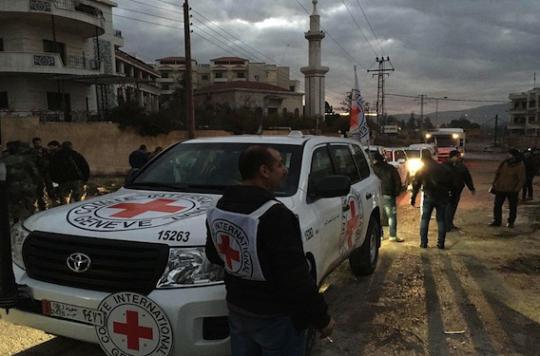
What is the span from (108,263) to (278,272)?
1284 mm

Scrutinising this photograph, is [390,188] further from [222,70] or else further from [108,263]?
[222,70]

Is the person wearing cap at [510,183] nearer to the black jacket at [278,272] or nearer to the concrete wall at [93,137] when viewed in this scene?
the black jacket at [278,272]

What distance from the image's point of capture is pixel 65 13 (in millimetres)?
28484

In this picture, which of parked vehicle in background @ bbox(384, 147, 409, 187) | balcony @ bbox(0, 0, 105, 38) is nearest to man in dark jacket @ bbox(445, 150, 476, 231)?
parked vehicle in background @ bbox(384, 147, 409, 187)

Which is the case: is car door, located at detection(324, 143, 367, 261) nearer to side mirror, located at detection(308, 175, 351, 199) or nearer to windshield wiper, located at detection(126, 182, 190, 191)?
side mirror, located at detection(308, 175, 351, 199)

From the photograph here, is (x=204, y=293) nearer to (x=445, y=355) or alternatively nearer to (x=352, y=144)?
(x=445, y=355)

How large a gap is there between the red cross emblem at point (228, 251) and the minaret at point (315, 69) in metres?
59.7

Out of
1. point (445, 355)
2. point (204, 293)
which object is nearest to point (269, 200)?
point (204, 293)

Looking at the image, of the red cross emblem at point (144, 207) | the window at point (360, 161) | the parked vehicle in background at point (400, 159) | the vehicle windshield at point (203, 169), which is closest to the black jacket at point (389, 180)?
the window at point (360, 161)

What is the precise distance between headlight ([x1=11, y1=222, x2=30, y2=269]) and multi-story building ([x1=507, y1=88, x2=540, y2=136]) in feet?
317

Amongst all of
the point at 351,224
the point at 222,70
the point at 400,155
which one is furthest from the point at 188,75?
the point at 222,70

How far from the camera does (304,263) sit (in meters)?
2.08

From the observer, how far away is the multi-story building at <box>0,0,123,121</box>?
88.8 ft

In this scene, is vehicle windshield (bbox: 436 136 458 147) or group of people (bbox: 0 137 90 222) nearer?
group of people (bbox: 0 137 90 222)
